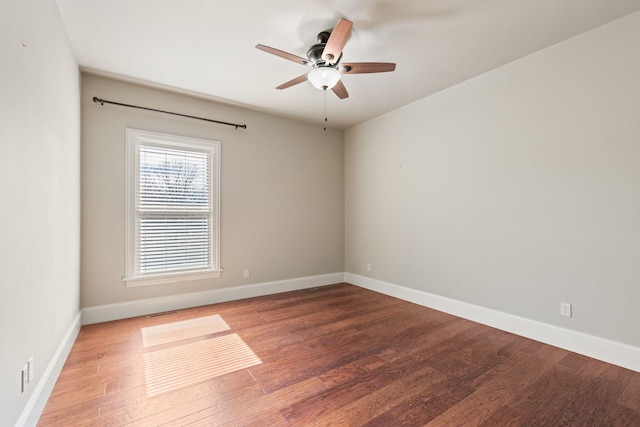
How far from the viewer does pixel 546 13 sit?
7.31 feet

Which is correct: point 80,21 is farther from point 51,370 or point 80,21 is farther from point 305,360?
point 305,360

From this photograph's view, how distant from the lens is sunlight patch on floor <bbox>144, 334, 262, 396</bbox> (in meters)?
2.09

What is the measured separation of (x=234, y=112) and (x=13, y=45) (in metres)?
2.76

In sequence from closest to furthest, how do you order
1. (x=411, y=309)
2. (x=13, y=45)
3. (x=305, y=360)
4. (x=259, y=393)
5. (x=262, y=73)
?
(x=13, y=45)
(x=259, y=393)
(x=305, y=360)
(x=262, y=73)
(x=411, y=309)

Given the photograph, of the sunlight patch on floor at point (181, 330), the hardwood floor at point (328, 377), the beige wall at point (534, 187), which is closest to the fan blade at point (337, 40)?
the beige wall at point (534, 187)

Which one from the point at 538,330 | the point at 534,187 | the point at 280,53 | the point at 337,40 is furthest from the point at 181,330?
the point at 534,187

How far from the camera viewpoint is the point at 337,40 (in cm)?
207

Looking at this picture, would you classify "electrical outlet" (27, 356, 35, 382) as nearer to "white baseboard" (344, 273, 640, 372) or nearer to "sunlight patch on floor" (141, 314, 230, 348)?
"sunlight patch on floor" (141, 314, 230, 348)

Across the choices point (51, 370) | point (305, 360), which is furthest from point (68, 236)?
point (305, 360)

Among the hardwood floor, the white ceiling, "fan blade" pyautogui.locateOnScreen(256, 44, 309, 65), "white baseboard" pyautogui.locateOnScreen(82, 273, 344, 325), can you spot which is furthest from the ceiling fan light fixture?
"white baseboard" pyautogui.locateOnScreen(82, 273, 344, 325)

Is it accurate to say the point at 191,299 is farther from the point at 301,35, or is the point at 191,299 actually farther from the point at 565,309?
the point at 565,309

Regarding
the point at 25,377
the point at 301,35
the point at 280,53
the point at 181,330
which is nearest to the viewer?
the point at 25,377

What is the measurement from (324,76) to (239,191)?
7.38 feet

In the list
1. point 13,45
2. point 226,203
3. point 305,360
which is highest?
point 13,45
